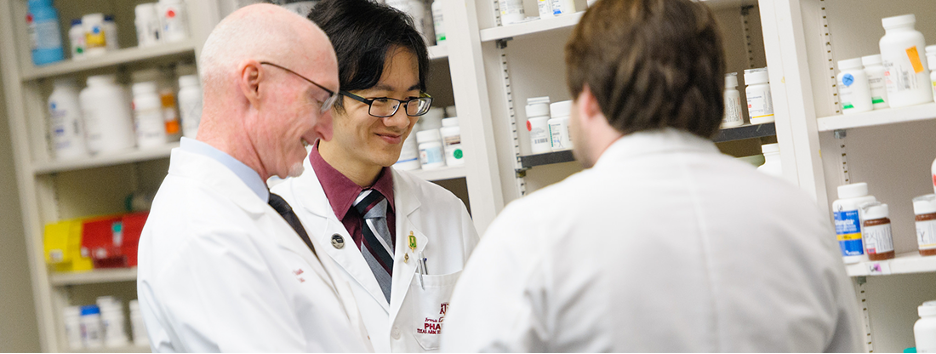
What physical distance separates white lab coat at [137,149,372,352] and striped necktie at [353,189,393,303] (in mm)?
471

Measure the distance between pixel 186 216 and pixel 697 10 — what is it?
0.75 metres

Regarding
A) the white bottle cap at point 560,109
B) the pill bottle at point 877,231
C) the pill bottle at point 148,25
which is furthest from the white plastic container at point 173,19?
the pill bottle at point 877,231

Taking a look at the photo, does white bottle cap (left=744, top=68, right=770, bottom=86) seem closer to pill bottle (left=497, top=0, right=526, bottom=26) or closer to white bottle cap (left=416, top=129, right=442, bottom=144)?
pill bottle (left=497, top=0, right=526, bottom=26)

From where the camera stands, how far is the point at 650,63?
0.86 metres

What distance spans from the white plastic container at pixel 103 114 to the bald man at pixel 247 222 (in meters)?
1.61

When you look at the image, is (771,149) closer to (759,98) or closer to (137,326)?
(759,98)

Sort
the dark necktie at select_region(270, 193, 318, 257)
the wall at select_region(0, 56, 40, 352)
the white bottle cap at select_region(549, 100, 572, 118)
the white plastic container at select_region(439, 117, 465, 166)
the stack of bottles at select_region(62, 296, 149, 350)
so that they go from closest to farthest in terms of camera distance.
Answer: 1. the dark necktie at select_region(270, 193, 318, 257)
2. the white bottle cap at select_region(549, 100, 572, 118)
3. the white plastic container at select_region(439, 117, 465, 166)
4. the stack of bottles at select_region(62, 296, 149, 350)
5. the wall at select_region(0, 56, 40, 352)

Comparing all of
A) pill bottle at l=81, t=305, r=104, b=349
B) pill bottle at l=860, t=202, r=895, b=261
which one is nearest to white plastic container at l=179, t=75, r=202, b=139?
pill bottle at l=81, t=305, r=104, b=349

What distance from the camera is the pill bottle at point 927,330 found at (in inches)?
65.6

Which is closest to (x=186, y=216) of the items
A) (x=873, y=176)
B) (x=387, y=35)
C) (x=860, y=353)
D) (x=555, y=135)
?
(x=387, y=35)

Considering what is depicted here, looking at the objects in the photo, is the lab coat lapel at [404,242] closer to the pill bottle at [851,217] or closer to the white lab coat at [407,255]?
the white lab coat at [407,255]

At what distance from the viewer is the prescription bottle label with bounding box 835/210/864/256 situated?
1716 millimetres

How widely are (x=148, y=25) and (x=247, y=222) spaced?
5.64 feet

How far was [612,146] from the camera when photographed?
0.89 m
